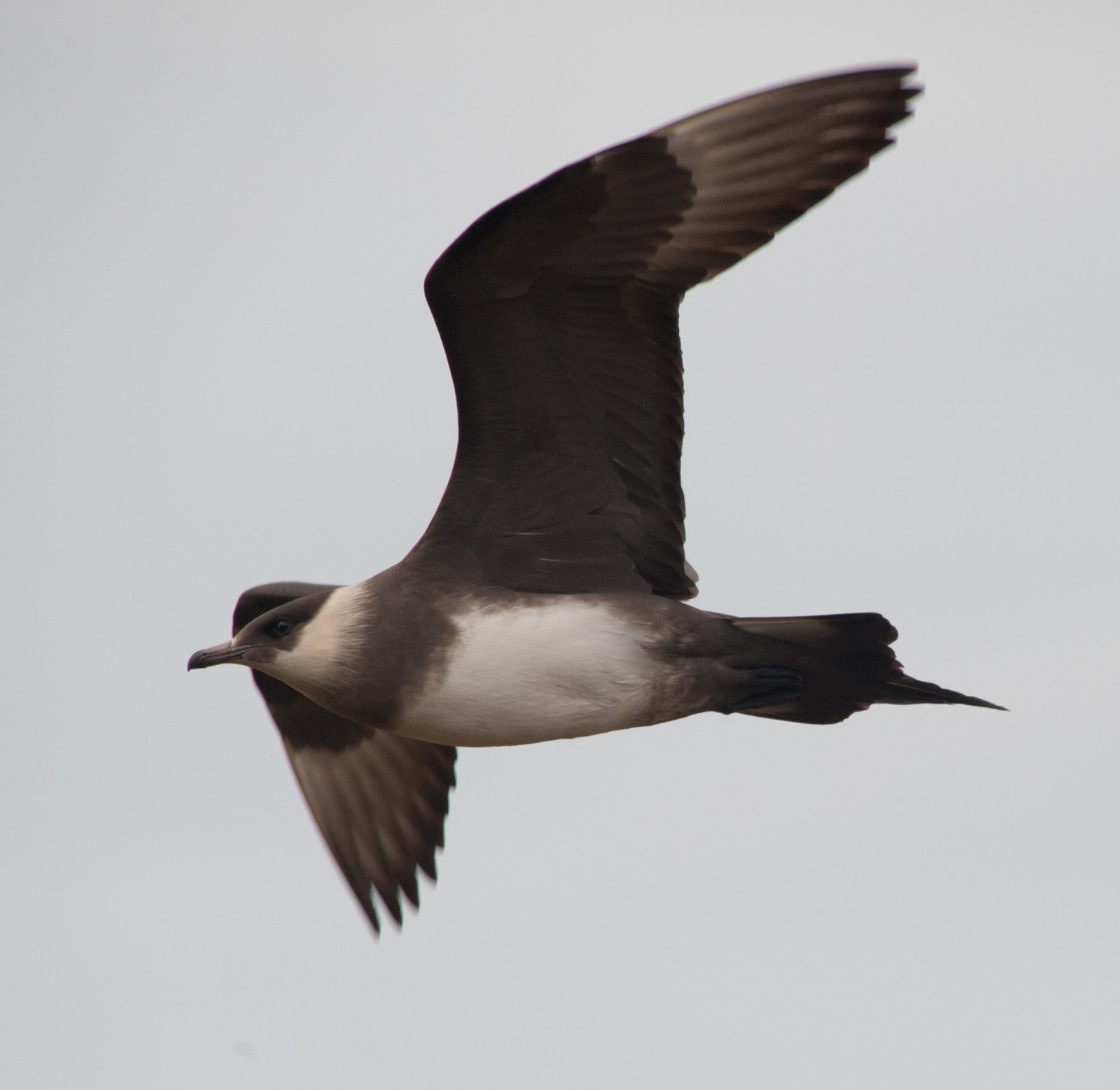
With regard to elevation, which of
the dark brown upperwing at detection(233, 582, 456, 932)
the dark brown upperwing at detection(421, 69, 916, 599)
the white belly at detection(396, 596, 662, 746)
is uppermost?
the dark brown upperwing at detection(421, 69, 916, 599)

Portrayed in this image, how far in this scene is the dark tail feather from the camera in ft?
25.7

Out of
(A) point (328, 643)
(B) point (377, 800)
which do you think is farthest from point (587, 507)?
(B) point (377, 800)

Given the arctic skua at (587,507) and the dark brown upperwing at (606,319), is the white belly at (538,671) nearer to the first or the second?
the arctic skua at (587,507)

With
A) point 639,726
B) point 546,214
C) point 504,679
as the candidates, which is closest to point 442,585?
point 504,679

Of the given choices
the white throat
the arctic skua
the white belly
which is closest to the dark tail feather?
the arctic skua

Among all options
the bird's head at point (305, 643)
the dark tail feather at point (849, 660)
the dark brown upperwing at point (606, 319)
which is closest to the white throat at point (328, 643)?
the bird's head at point (305, 643)

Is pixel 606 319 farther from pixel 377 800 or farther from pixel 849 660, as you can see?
pixel 377 800

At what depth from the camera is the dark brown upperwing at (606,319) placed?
729 centimetres

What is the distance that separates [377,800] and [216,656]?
5.03 ft

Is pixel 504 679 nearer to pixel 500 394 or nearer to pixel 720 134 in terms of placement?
pixel 500 394

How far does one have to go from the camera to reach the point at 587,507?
315 inches

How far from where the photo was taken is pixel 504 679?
25.5 feet

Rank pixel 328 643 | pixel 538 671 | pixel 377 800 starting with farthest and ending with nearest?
pixel 377 800
pixel 328 643
pixel 538 671

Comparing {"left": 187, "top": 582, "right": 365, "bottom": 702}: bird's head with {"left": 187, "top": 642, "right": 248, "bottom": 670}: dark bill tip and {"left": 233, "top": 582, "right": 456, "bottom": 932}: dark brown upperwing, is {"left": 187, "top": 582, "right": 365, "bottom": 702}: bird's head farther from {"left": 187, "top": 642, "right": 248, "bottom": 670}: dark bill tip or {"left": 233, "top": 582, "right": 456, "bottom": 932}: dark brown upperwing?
{"left": 233, "top": 582, "right": 456, "bottom": 932}: dark brown upperwing
